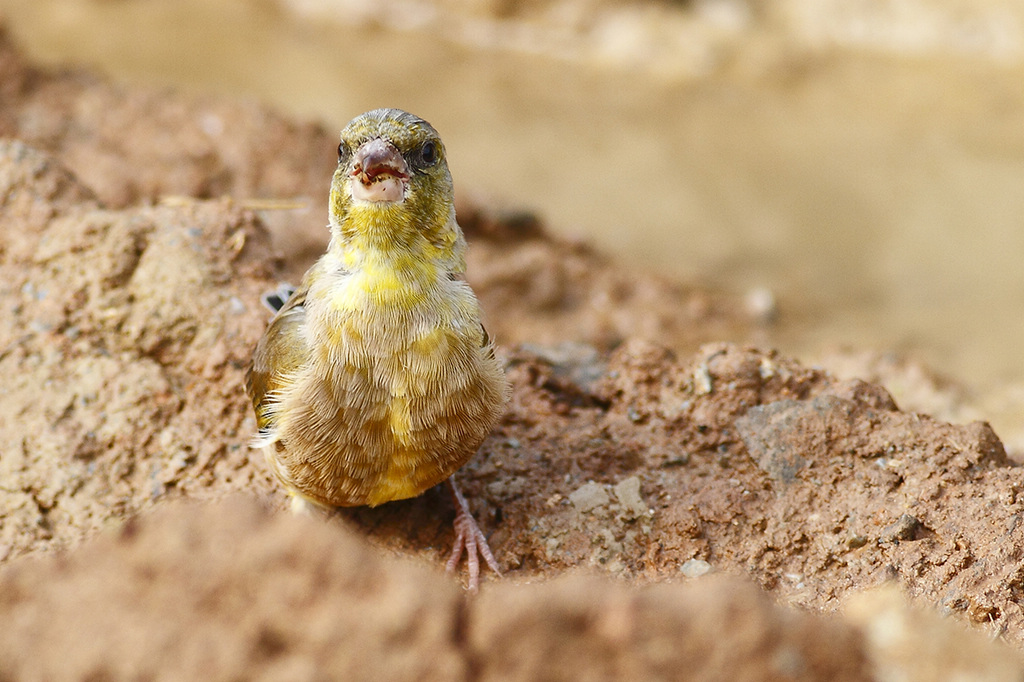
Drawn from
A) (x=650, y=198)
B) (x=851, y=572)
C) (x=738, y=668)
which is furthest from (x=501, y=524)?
(x=650, y=198)

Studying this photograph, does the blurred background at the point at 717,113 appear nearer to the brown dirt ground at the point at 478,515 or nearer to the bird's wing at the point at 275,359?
the brown dirt ground at the point at 478,515

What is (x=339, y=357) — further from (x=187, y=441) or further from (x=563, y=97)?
(x=563, y=97)

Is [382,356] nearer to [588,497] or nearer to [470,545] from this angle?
[470,545]

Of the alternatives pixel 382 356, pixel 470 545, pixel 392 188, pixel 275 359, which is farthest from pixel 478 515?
pixel 392 188

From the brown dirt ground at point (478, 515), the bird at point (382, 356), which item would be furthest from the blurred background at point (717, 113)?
the bird at point (382, 356)

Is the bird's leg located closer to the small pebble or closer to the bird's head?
the small pebble

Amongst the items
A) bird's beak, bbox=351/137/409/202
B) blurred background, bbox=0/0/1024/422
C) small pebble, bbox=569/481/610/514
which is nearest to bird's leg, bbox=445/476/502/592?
small pebble, bbox=569/481/610/514
